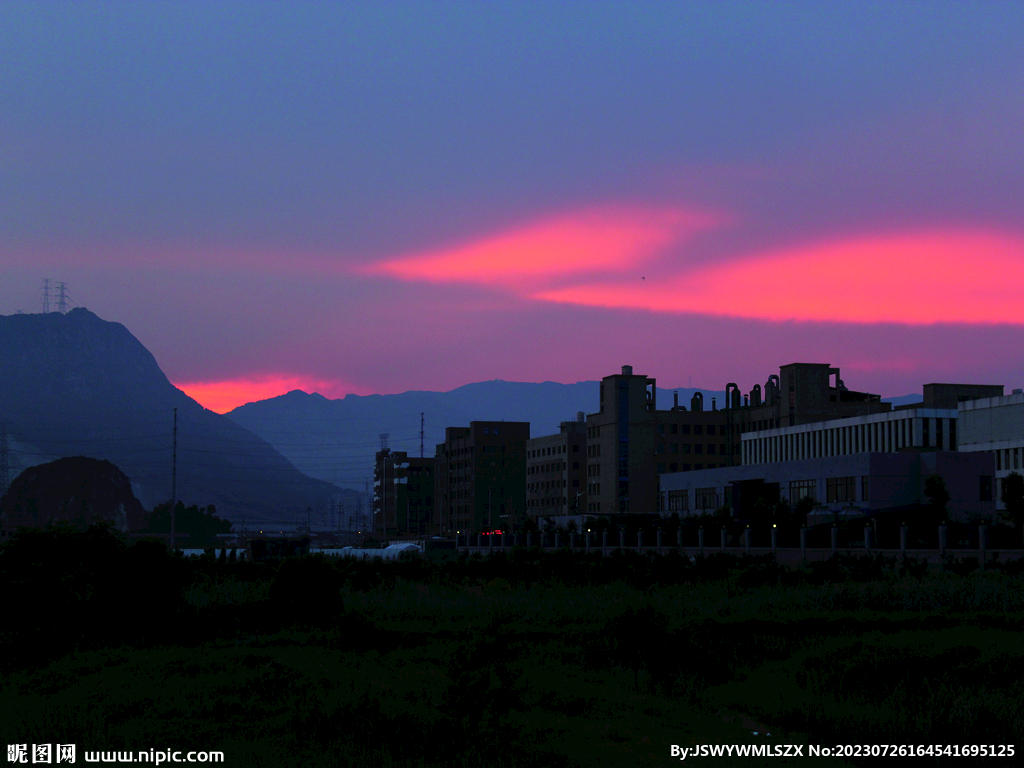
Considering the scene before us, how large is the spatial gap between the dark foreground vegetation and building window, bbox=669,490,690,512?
9323cm

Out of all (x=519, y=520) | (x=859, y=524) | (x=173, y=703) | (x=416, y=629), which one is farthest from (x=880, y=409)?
(x=173, y=703)

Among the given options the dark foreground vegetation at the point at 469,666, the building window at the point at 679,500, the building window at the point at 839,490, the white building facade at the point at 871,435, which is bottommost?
the dark foreground vegetation at the point at 469,666

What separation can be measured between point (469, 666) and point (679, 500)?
117956 mm

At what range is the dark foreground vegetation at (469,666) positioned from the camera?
14203 mm

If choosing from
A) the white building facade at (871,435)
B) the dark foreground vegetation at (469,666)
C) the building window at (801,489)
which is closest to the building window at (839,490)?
the building window at (801,489)

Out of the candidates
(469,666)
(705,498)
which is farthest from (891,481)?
(469,666)

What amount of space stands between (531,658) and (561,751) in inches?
311

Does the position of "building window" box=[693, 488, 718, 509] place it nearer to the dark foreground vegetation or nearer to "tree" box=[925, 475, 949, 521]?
"tree" box=[925, 475, 949, 521]

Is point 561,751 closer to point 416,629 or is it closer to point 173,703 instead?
point 173,703

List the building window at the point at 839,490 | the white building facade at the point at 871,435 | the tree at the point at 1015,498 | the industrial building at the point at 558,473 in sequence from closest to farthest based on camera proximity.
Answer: the tree at the point at 1015,498 → the building window at the point at 839,490 → the white building facade at the point at 871,435 → the industrial building at the point at 558,473

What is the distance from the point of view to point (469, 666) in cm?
1530

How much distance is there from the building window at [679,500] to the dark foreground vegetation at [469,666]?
93231mm

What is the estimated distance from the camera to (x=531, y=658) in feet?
70.0

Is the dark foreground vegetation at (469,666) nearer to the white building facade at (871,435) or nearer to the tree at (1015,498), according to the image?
the tree at (1015,498)
